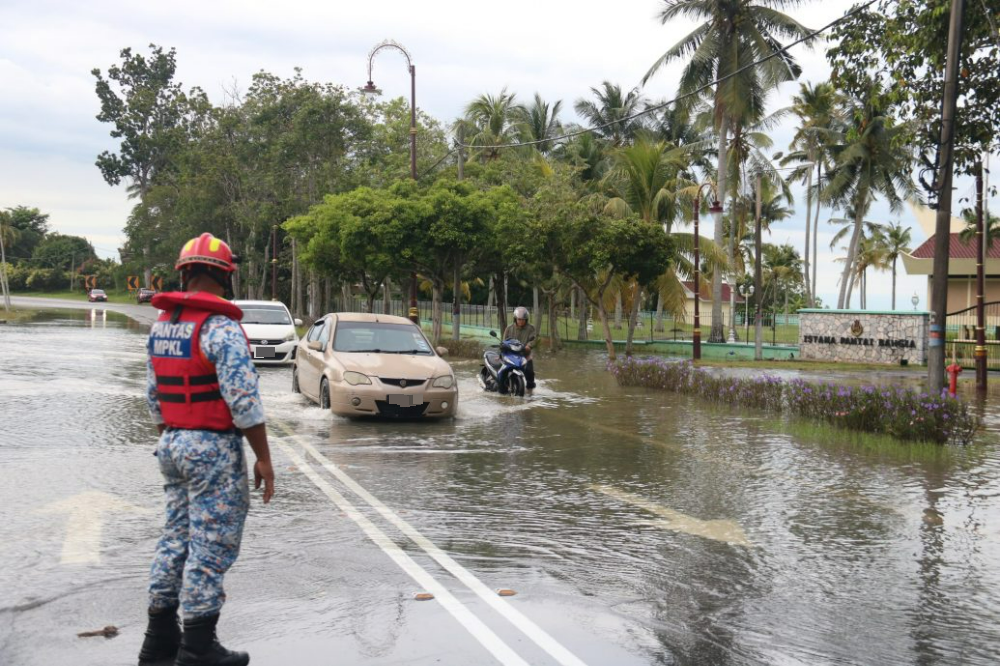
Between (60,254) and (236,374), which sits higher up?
(60,254)

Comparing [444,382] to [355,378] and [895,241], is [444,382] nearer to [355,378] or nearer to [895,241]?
[355,378]

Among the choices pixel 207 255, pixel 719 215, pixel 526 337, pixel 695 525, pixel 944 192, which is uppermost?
pixel 719 215

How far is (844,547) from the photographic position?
709 cm

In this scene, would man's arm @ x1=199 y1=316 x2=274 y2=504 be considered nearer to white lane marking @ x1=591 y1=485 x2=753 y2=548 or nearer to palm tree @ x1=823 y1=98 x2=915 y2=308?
white lane marking @ x1=591 y1=485 x2=753 y2=548

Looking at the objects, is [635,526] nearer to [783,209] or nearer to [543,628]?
[543,628]

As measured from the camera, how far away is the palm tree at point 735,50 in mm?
38219

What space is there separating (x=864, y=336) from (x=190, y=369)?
3058cm

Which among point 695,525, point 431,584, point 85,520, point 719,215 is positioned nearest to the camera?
point 431,584

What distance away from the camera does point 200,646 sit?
4.32 meters

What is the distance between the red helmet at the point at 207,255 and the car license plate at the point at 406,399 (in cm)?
927

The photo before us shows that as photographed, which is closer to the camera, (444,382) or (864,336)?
(444,382)

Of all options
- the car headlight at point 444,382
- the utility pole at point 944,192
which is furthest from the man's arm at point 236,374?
the utility pole at point 944,192

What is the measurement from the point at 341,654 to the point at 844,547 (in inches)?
153

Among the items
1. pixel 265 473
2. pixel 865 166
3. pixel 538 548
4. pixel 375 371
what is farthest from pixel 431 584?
pixel 865 166
